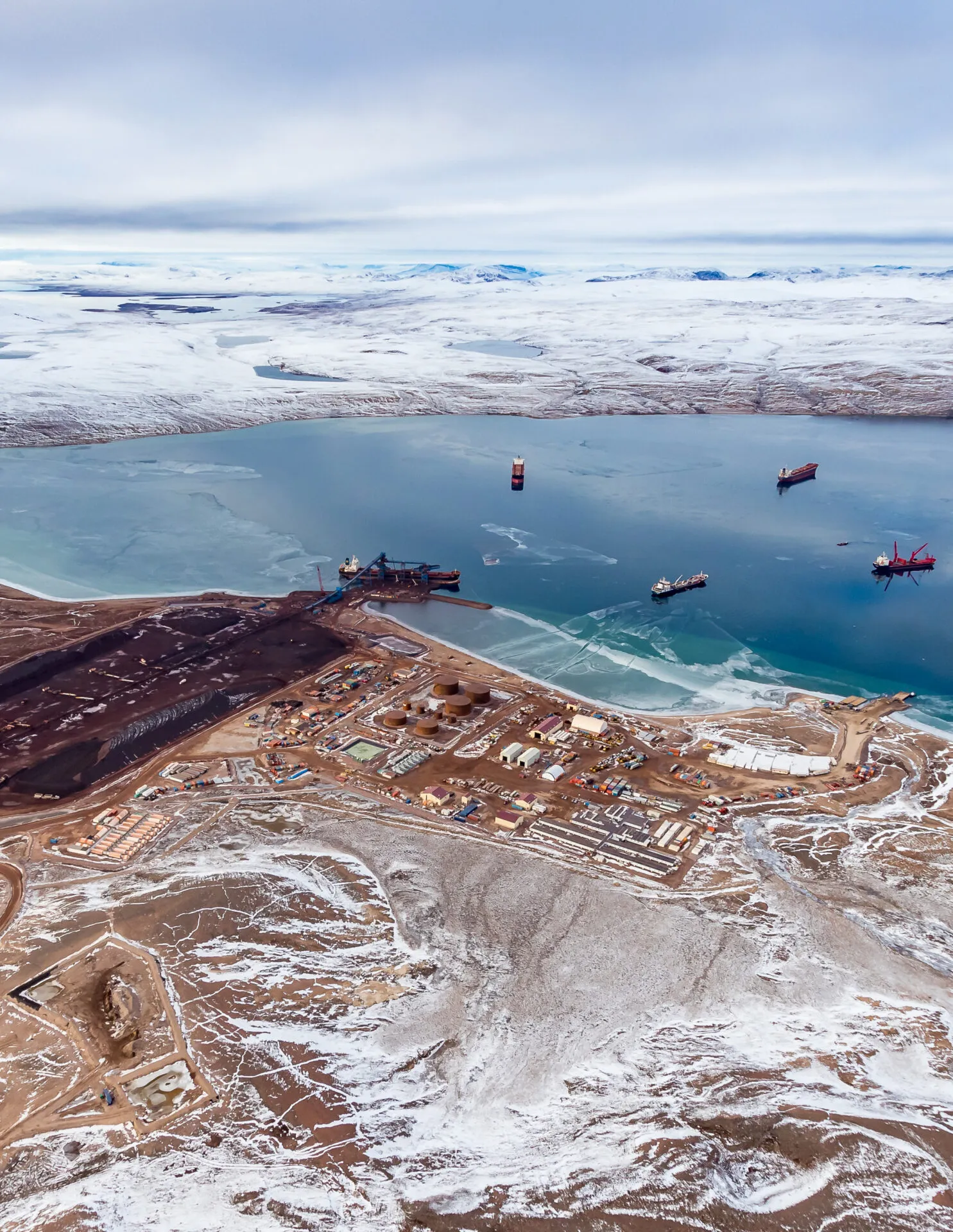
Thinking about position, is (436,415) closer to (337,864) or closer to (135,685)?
(135,685)

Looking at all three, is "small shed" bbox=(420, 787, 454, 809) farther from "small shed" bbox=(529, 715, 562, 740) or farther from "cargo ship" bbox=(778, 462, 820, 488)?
"cargo ship" bbox=(778, 462, 820, 488)

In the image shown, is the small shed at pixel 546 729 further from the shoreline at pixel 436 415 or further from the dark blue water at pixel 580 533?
the shoreline at pixel 436 415

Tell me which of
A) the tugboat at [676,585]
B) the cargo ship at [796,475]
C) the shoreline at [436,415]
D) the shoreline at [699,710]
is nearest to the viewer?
the shoreline at [699,710]

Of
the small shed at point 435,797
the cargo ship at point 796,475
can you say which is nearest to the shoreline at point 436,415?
the cargo ship at point 796,475

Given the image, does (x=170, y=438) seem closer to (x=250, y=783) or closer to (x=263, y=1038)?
(x=250, y=783)

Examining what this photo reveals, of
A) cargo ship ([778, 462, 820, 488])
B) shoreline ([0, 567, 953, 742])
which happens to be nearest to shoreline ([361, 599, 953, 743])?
shoreline ([0, 567, 953, 742])

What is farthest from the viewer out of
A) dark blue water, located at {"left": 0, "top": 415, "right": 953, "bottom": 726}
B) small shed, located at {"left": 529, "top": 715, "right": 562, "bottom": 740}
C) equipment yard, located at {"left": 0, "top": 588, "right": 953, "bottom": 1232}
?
dark blue water, located at {"left": 0, "top": 415, "right": 953, "bottom": 726}

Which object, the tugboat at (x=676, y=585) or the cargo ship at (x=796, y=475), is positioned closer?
the tugboat at (x=676, y=585)
